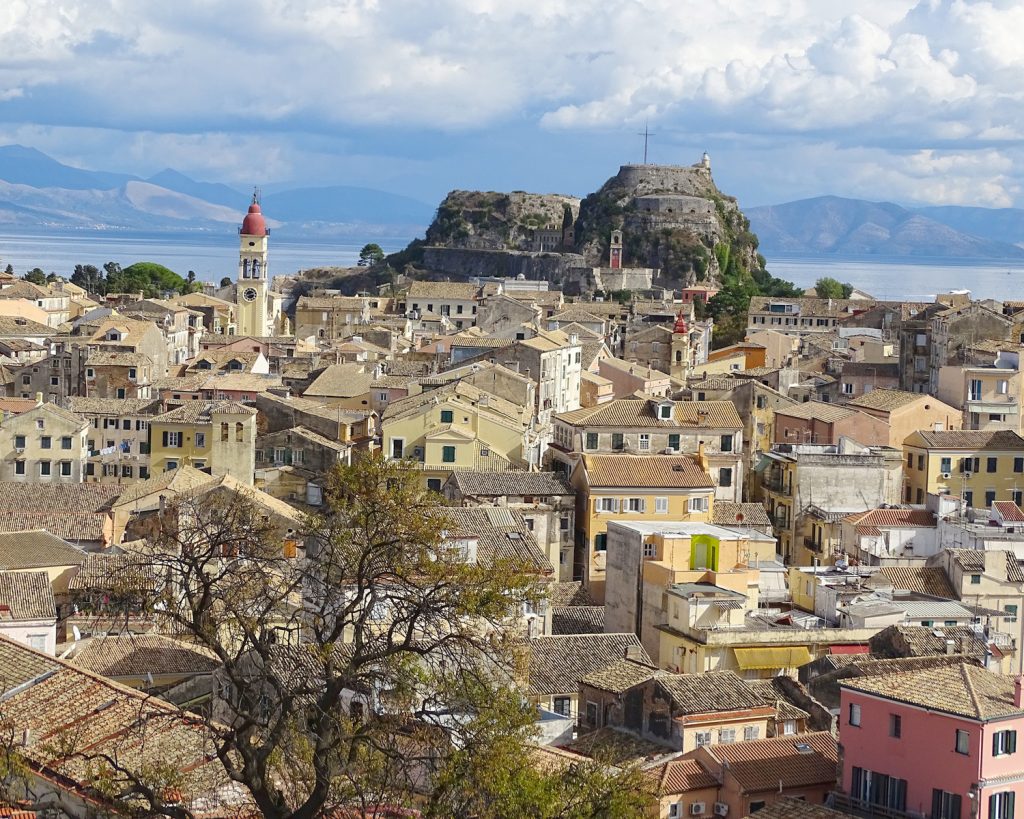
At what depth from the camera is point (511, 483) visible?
46.5 metres

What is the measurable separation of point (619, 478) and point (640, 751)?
17575mm

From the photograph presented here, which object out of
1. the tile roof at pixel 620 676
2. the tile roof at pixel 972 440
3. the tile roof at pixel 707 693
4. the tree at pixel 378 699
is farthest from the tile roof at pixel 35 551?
the tile roof at pixel 972 440

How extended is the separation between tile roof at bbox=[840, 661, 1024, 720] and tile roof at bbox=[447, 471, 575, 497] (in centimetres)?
1991

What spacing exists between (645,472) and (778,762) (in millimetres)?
19383

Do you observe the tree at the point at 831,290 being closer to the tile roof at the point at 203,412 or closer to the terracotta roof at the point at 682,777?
the tile roof at the point at 203,412

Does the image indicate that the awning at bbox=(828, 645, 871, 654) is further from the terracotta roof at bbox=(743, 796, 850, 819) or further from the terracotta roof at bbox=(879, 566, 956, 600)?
the terracotta roof at bbox=(743, 796, 850, 819)

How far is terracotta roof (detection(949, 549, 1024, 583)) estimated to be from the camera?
4088 cm

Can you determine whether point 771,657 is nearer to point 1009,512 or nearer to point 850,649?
point 850,649

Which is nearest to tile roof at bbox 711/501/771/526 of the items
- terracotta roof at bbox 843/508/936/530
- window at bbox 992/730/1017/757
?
terracotta roof at bbox 843/508/936/530

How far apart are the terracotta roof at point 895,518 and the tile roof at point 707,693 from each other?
54.7 ft

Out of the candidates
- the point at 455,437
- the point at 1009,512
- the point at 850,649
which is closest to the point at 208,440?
the point at 455,437

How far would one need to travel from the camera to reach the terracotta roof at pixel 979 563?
40.9m

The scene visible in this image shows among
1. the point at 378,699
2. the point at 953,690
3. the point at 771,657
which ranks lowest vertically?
the point at 771,657

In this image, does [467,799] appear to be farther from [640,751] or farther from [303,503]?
[303,503]
